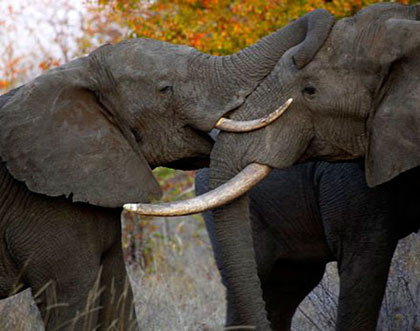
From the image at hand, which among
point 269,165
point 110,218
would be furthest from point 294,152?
point 110,218

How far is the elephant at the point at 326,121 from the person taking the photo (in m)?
5.97

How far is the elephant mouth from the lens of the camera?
19.5 ft

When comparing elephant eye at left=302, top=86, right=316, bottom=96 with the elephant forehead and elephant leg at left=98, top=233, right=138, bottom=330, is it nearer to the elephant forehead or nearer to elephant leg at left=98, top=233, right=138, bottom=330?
the elephant forehead

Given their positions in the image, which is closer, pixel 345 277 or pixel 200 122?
pixel 200 122

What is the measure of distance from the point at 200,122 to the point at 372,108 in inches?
36.3

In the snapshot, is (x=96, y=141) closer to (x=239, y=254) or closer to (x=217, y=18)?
(x=239, y=254)

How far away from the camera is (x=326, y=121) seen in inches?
244

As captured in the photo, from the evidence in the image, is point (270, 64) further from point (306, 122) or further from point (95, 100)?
point (95, 100)

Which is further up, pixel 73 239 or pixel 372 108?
pixel 372 108

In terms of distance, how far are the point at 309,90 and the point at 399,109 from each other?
0.51 m

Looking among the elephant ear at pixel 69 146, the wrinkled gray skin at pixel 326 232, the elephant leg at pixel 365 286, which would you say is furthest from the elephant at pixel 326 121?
the elephant leg at pixel 365 286

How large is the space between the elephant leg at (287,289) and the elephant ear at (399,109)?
7.17 ft

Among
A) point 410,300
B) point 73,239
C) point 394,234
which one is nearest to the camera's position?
point 73,239

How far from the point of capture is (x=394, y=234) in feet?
22.9
